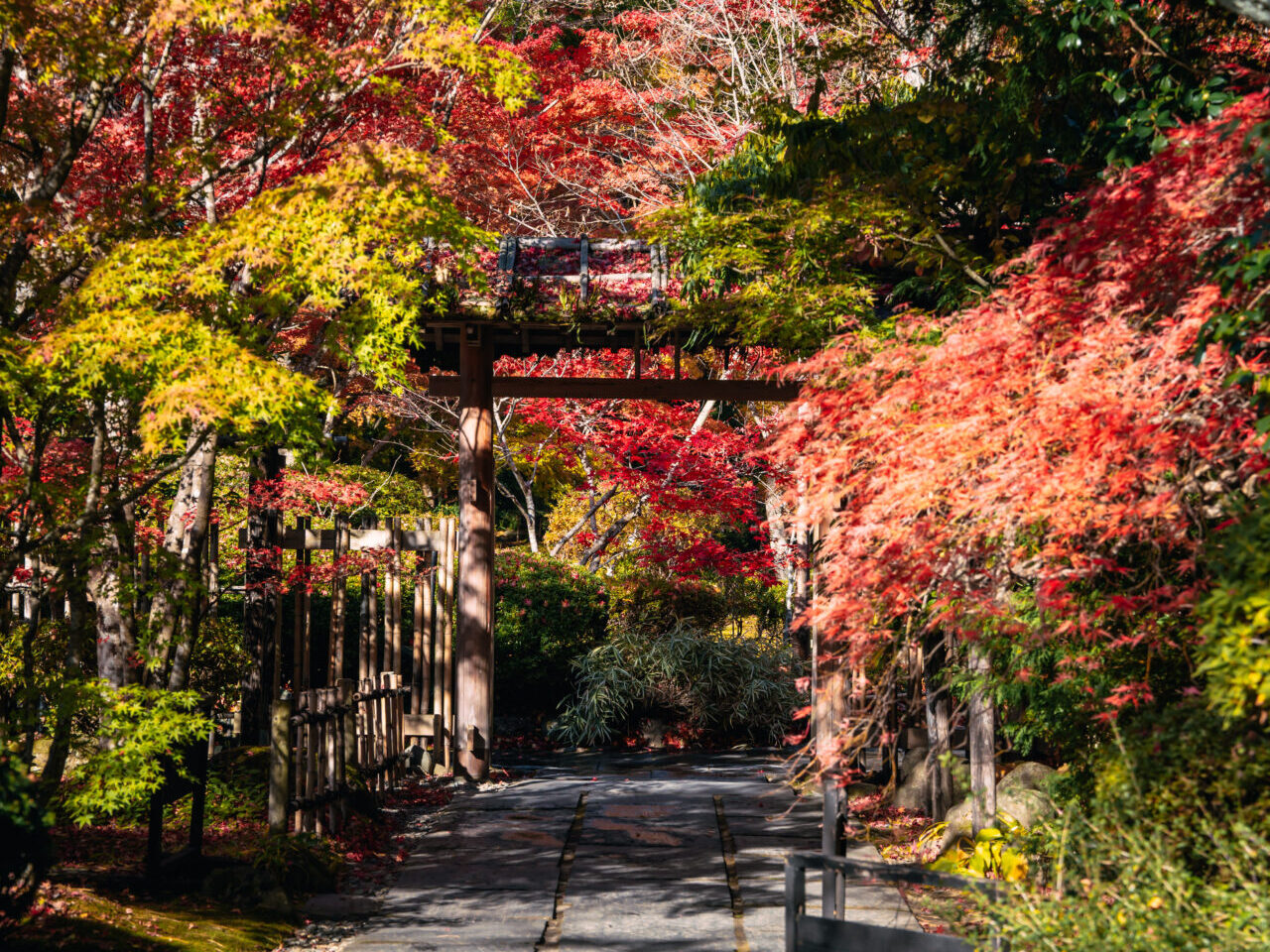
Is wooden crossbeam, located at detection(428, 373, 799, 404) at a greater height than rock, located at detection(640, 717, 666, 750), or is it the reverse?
wooden crossbeam, located at detection(428, 373, 799, 404)

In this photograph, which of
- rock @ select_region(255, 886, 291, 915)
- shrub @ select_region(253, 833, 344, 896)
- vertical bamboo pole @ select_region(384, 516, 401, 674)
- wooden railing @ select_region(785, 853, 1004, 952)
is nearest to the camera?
wooden railing @ select_region(785, 853, 1004, 952)

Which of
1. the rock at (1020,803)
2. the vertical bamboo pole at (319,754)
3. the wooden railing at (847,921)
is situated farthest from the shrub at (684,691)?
the wooden railing at (847,921)

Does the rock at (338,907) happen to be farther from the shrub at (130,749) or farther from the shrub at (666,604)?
the shrub at (666,604)

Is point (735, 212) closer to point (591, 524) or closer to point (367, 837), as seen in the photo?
point (367, 837)

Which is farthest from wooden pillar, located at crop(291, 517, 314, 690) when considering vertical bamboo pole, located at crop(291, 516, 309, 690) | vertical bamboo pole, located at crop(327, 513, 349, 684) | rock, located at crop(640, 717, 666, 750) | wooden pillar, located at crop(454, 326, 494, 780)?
rock, located at crop(640, 717, 666, 750)

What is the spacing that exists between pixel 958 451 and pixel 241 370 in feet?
10.7

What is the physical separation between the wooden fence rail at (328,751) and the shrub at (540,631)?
14.2ft

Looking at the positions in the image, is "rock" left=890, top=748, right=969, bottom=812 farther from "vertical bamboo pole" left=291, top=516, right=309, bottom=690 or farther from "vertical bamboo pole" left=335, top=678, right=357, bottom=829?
"vertical bamboo pole" left=291, top=516, right=309, bottom=690

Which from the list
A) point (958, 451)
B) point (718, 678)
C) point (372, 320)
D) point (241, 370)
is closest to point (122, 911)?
point (241, 370)

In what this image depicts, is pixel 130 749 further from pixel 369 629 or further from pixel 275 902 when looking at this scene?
pixel 369 629

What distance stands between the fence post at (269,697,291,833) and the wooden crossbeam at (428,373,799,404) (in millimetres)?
4684

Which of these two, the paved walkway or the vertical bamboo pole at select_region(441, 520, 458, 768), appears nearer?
the paved walkway

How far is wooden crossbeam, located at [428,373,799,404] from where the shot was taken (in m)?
10.7

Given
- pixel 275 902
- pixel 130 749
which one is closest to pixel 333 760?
pixel 275 902
